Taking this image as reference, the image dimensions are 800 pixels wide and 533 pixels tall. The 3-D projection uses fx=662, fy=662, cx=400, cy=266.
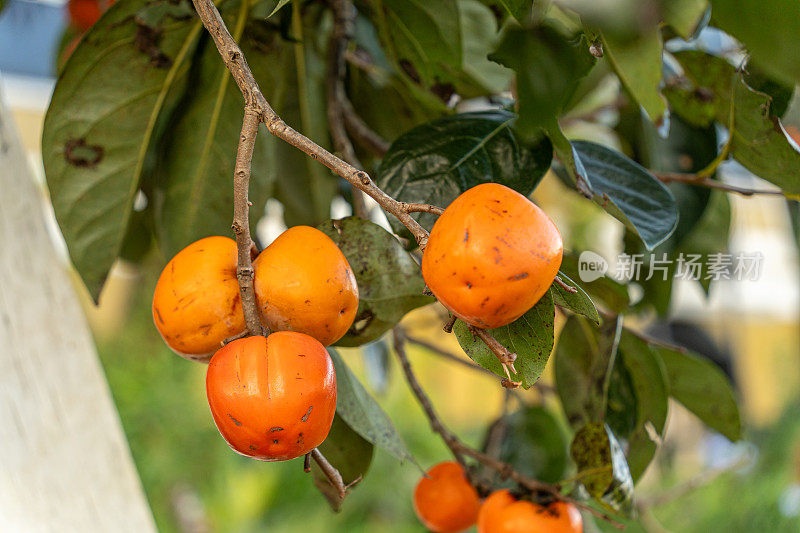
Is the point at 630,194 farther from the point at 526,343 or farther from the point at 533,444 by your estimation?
the point at 533,444

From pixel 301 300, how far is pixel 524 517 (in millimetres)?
200

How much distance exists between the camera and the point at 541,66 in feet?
0.84

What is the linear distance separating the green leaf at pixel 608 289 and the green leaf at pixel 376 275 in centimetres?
9

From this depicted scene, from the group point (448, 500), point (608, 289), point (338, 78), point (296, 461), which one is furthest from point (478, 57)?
point (296, 461)

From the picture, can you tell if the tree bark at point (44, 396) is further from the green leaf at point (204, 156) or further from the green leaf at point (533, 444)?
the green leaf at point (533, 444)

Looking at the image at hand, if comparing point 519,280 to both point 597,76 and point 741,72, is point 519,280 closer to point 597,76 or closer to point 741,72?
point 741,72

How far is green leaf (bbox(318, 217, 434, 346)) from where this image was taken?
1.08 ft

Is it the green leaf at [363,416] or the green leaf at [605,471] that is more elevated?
the green leaf at [363,416]

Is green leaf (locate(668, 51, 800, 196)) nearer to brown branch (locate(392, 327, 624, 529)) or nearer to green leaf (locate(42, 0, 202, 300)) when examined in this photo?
brown branch (locate(392, 327, 624, 529))

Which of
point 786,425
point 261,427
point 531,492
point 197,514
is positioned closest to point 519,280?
point 261,427

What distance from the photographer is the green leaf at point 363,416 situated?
1.03 feet

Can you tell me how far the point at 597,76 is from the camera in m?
0.56

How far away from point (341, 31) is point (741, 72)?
0.86ft

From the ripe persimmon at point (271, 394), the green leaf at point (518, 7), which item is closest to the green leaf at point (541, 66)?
the green leaf at point (518, 7)
